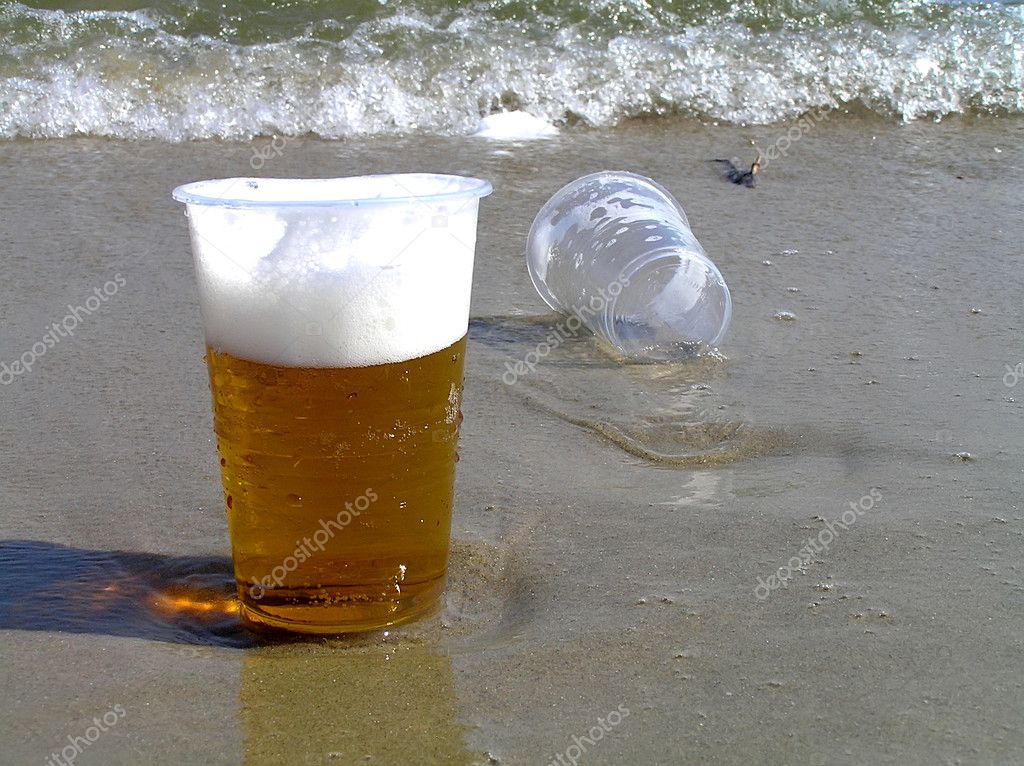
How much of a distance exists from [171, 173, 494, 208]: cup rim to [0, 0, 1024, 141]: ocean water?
3.46m

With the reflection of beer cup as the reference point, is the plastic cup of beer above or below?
above

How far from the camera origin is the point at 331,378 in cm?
157

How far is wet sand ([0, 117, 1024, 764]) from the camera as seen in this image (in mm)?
1532

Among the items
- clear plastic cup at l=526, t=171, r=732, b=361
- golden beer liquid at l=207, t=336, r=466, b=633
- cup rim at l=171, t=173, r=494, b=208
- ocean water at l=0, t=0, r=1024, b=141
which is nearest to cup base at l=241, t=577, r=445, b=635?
golden beer liquid at l=207, t=336, r=466, b=633

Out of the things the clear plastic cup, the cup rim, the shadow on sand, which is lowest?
the shadow on sand

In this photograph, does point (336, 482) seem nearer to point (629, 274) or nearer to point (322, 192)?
point (322, 192)

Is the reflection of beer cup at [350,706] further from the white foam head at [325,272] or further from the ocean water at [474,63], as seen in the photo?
the ocean water at [474,63]

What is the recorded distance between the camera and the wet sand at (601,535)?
1.53 m

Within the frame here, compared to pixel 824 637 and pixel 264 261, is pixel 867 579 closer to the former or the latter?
pixel 824 637

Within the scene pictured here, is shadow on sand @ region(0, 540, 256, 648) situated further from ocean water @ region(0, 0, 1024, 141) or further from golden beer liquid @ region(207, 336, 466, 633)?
ocean water @ region(0, 0, 1024, 141)

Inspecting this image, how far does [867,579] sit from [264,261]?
105 centimetres

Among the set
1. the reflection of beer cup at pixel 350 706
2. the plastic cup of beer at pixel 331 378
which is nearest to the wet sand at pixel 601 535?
the reflection of beer cup at pixel 350 706

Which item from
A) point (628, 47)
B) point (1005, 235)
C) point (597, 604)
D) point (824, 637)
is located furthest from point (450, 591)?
point (628, 47)

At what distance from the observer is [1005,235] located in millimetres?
3822
